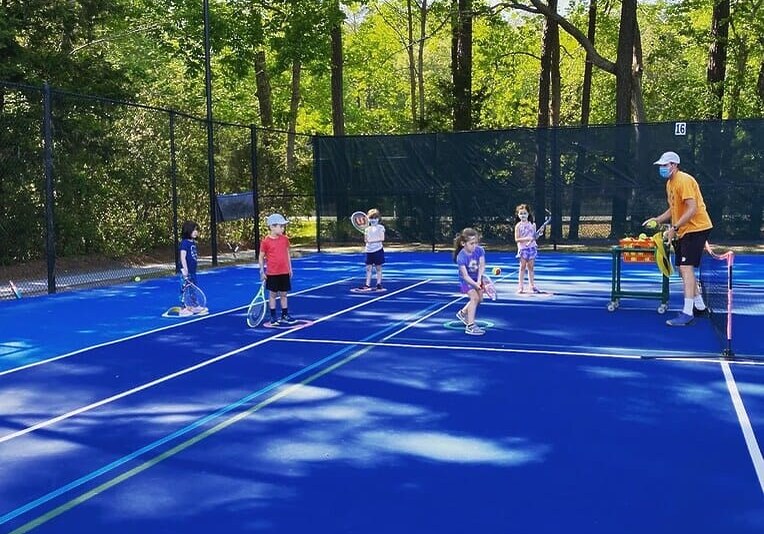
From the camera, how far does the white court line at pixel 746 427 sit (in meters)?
4.46

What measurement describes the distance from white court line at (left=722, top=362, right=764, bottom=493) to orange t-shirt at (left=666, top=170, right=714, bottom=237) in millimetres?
2609

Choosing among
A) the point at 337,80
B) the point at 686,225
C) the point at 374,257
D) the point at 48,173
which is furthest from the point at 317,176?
the point at 686,225

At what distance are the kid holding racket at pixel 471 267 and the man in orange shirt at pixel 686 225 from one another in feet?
7.83

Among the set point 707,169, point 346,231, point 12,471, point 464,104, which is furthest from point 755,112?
point 12,471

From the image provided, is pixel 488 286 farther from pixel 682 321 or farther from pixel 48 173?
pixel 48 173

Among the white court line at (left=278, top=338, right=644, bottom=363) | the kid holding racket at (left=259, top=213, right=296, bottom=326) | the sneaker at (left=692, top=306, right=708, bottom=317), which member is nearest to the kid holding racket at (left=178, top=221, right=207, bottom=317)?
the kid holding racket at (left=259, top=213, right=296, bottom=326)

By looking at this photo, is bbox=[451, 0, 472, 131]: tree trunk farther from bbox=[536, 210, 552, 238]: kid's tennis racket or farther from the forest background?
bbox=[536, 210, 552, 238]: kid's tennis racket

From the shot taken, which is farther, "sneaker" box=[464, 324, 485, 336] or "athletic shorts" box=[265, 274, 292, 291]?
"athletic shorts" box=[265, 274, 292, 291]

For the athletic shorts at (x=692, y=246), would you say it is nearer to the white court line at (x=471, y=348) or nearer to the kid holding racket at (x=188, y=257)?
the white court line at (x=471, y=348)

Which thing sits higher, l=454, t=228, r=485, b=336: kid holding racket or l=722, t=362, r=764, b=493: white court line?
l=454, t=228, r=485, b=336: kid holding racket

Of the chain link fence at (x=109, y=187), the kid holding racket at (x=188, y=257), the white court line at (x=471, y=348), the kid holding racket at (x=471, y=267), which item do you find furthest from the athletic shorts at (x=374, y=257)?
the chain link fence at (x=109, y=187)

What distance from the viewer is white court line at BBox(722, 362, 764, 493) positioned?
4.46 metres

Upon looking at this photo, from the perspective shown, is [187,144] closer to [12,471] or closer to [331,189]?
[331,189]

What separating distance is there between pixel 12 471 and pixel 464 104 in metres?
21.1
